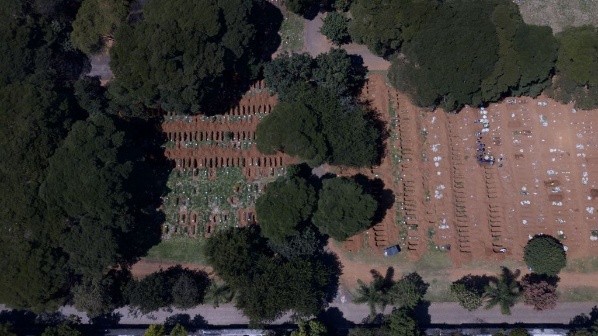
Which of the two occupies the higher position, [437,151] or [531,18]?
[531,18]

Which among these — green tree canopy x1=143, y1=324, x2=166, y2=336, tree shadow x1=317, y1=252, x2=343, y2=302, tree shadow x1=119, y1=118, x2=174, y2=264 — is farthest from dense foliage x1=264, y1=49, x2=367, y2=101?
green tree canopy x1=143, y1=324, x2=166, y2=336

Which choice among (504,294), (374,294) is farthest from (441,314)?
(374,294)

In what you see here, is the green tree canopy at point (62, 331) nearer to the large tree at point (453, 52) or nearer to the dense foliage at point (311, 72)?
the dense foliage at point (311, 72)

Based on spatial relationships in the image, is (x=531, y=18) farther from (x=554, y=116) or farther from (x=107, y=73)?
(x=107, y=73)

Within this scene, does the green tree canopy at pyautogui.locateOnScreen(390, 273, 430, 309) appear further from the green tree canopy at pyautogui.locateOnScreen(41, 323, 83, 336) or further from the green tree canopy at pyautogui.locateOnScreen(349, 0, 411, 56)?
the green tree canopy at pyautogui.locateOnScreen(41, 323, 83, 336)

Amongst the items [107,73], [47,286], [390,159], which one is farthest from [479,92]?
[47,286]

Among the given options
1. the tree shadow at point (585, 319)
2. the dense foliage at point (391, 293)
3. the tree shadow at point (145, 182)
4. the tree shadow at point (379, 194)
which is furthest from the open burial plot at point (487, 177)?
the tree shadow at point (145, 182)

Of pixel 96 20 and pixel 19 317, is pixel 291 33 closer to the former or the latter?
pixel 96 20
